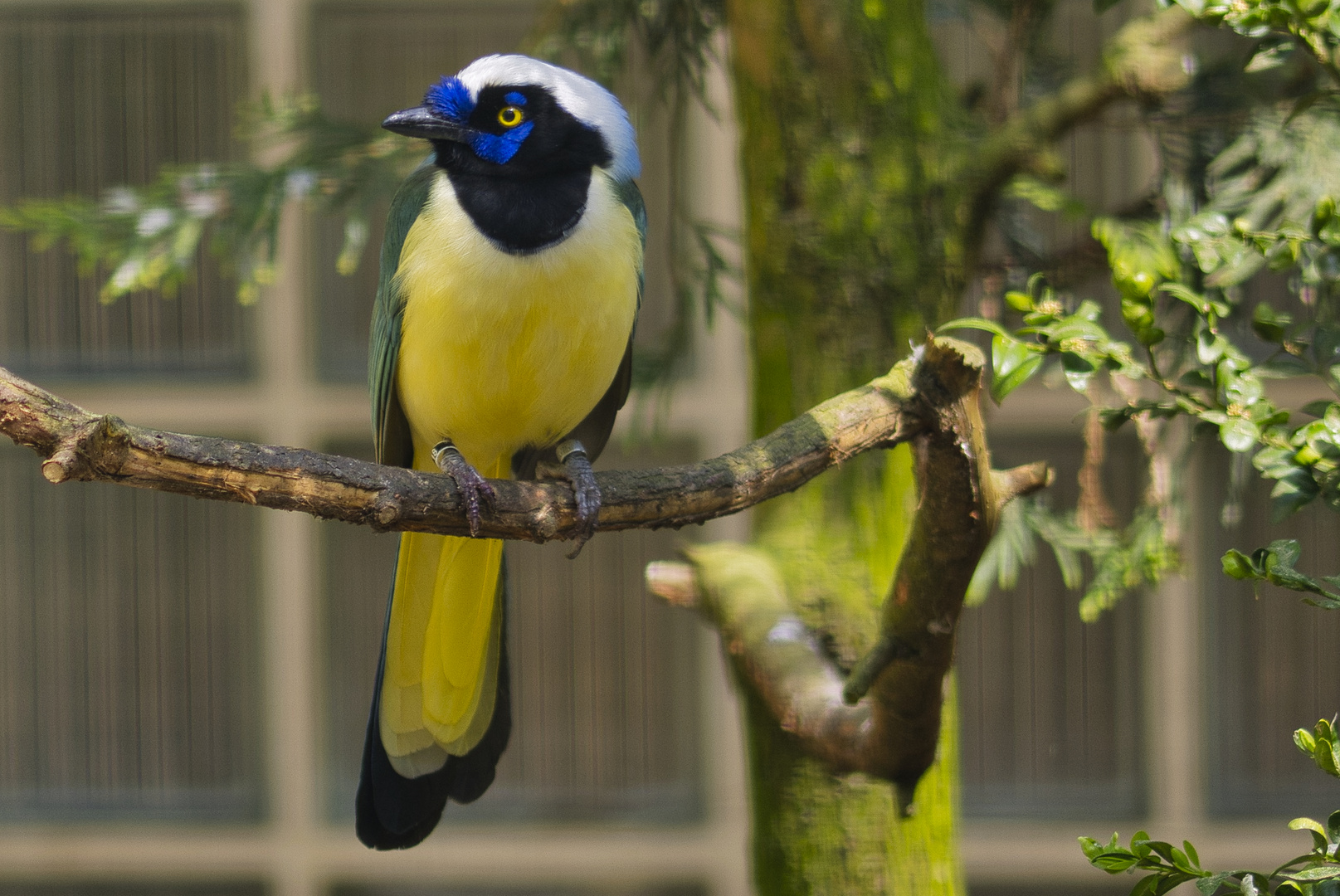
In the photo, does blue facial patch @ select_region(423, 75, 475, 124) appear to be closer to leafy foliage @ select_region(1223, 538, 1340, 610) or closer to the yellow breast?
the yellow breast

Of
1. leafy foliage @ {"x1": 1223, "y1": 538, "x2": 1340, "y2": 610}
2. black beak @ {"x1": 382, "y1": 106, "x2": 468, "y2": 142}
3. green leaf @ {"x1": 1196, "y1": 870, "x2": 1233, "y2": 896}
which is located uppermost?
black beak @ {"x1": 382, "y1": 106, "x2": 468, "y2": 142}

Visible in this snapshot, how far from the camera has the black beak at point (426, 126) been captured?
41.8 inches

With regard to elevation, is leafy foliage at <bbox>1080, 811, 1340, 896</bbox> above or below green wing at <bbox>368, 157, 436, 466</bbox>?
below

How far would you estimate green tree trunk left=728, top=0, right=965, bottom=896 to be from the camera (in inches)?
45.4

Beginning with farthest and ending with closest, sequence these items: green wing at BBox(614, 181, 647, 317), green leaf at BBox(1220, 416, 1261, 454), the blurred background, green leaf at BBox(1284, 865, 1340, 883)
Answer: the blurred background < green wing at BBox(614, 181, 647, 317) < green leaf at BBox(1220, 416, 1261, 454) < green leaf at BBox(1284, 865, 1340, 883)

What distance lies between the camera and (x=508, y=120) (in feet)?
3.60

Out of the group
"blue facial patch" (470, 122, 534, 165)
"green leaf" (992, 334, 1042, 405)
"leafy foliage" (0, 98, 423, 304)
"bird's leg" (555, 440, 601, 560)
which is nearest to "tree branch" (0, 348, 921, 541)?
"bird's leg" (555, 440, 601, 560)

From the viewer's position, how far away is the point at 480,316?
103cm

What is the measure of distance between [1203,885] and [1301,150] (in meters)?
0.84

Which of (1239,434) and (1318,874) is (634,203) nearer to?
(1239,434)

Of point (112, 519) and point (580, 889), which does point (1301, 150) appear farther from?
point (112, 519)

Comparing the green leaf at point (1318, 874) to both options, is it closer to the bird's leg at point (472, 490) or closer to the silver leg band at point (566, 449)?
the bird's leg at point (472, 490)

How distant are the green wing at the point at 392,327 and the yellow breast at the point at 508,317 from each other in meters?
0.02

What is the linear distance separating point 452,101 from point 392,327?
8.5 inches
